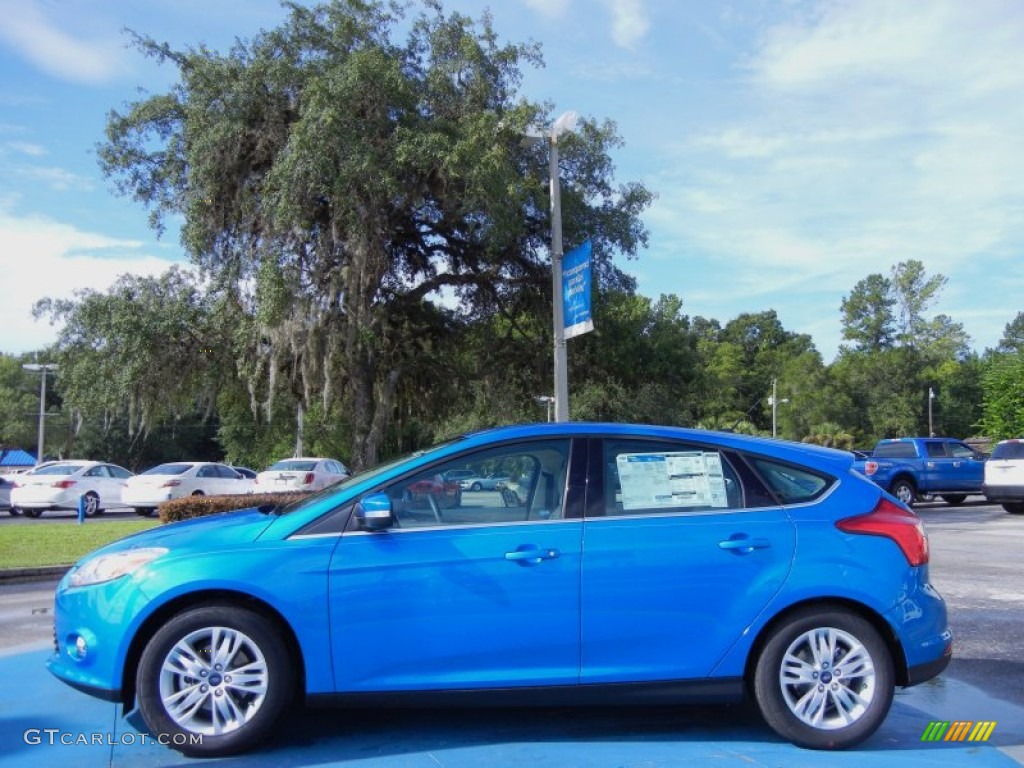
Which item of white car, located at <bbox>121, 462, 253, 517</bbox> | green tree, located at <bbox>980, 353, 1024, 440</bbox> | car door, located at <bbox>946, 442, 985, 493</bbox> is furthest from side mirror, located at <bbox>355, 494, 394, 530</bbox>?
green tree, located at <bbox>980, 353, 1024, 440</bbox>

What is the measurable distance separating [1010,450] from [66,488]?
23.0 metres

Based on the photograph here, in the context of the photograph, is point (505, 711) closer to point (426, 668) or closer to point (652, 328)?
point (426, 668)

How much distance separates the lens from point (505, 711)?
5.07 m

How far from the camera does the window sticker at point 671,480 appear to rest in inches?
182

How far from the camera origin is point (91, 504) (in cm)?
2261

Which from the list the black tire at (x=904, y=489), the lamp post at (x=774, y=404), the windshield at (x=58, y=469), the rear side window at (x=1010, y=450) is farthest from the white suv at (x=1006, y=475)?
the lamp post at (x=774, y=404)

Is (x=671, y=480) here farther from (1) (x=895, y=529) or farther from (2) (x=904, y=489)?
(2) (x=904, y=489)

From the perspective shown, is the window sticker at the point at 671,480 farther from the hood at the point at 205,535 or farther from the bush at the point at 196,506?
the bush at the point at 196,506

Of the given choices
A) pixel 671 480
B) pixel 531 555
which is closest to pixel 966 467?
pixel 671 480

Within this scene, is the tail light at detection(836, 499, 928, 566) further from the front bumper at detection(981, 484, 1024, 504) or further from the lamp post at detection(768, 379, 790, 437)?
the lamp post at detection(768, 379, 790, 437)

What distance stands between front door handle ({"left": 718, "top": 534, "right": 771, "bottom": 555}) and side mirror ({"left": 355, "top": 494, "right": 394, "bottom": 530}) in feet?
5.40

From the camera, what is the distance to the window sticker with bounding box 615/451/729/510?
4.62 m

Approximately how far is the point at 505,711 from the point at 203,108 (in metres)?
17.3

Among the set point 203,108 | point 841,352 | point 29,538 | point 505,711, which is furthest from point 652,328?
point 841,352
